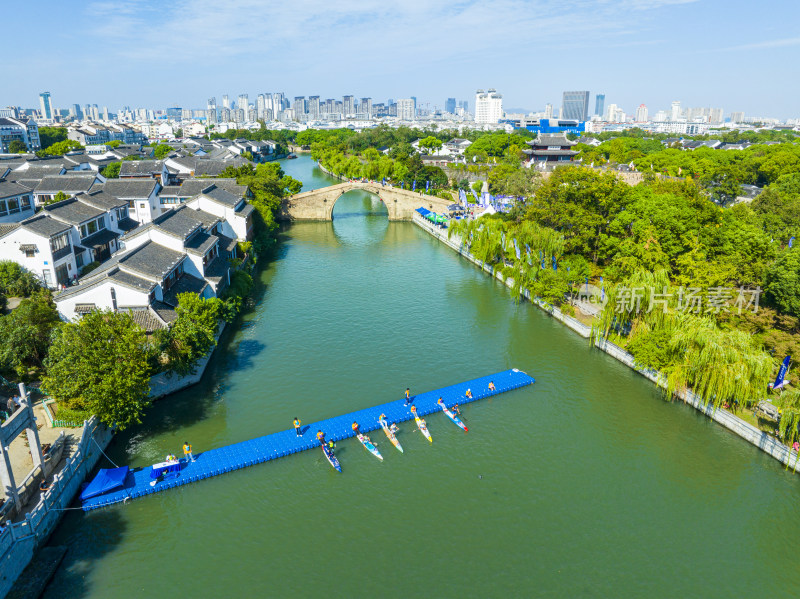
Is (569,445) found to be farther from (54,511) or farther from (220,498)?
(54,511)

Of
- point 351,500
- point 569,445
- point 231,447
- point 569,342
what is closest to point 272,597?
point 351,500

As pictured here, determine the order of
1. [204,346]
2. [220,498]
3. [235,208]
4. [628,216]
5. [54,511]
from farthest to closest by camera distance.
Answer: [235,208]
[628,216]
[204,346]
[220,498]
[54,511]

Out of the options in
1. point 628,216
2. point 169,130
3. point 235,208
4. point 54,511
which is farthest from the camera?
point 169,130

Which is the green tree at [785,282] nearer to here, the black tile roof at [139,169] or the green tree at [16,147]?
the black tile roof at [139,169]

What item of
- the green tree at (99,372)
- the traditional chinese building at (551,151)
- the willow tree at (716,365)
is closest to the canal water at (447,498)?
the willow tree at (716,365)

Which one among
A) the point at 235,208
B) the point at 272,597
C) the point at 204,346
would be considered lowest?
the point at 272,597

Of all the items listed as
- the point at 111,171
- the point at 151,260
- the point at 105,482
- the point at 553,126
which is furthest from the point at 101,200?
the point at 553,126

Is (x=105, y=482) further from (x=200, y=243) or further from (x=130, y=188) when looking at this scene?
(x=130, y=188)
